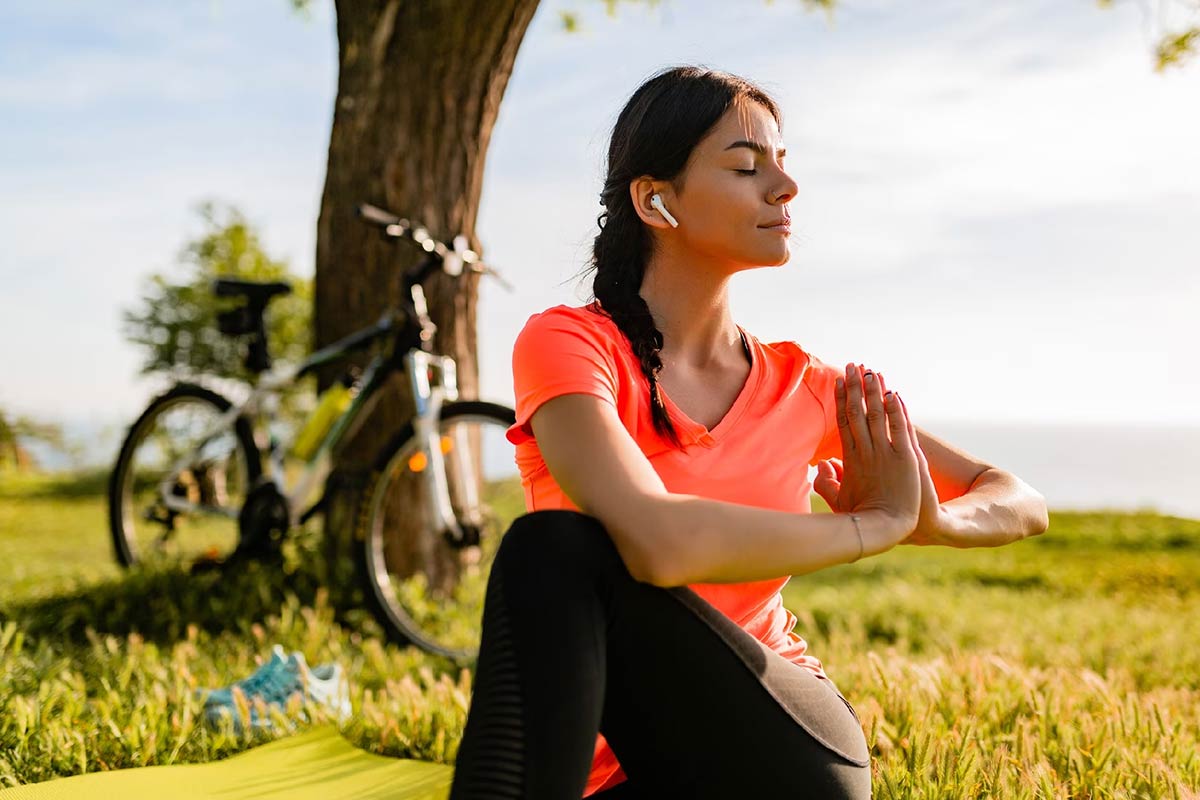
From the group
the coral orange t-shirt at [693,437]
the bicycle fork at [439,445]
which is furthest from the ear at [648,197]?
the bicycle fork at [439,445]

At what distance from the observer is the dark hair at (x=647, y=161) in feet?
7.38

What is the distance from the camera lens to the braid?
2.21 metres

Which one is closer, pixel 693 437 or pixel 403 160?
pixel 693 437

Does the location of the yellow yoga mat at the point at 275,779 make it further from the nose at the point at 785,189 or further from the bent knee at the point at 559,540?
the nose at the point at 785,189

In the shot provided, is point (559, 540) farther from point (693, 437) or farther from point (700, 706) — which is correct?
point (693, 437)

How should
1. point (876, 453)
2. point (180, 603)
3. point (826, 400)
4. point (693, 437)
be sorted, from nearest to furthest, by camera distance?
point (876, 453) → point (693, 437) → point (826, 400) → point (180, 603)

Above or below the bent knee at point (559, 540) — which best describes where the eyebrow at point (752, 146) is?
above

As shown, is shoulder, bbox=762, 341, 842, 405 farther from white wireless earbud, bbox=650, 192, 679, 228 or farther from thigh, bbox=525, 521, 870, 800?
thigh, bbox=525, 521, 870, 800

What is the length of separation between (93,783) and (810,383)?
1955 millimetres

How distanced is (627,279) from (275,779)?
5.13 ft

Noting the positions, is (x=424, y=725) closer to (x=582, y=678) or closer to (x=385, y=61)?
(x=582, y=678)

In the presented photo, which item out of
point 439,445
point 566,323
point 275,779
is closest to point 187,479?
point 439,445

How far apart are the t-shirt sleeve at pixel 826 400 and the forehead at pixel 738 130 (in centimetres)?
48

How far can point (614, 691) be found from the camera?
1840 mm
